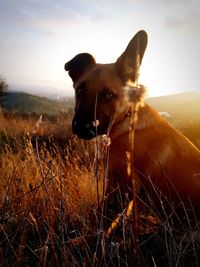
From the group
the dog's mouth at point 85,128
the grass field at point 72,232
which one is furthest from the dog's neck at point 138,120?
the grass field at point 72,232

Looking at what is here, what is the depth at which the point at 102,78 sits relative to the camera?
362 centimetres

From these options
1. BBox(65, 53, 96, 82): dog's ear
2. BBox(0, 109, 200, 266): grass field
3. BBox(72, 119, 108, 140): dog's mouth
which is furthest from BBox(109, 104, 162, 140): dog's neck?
BBox(65, 53, 96, 82): dog's ear

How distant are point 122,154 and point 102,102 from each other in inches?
21.4

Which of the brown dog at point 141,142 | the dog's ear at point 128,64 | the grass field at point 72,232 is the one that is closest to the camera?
the grass field at point 72,232

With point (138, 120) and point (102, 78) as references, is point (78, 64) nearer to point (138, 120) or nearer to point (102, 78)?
point (102, 78)

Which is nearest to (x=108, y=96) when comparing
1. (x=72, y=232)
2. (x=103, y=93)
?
(x=103, y=93)

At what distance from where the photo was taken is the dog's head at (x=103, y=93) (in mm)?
3420

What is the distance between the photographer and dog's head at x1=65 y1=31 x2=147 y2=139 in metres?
3.42

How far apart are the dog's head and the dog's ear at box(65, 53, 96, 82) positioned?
278mm

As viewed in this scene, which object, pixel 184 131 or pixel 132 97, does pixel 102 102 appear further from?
pixel 184 131

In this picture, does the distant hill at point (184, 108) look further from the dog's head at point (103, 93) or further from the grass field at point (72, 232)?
the grass field at point (72, 232)

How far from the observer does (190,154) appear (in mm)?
3229

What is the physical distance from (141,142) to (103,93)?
615mm

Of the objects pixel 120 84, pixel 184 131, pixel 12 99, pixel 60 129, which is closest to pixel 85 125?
pixel 120 84
